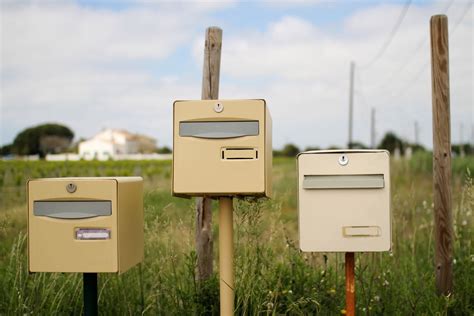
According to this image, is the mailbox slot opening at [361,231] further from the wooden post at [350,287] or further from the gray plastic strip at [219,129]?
the gray plastic strip at [219,129]

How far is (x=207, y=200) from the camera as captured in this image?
4020 millimetres

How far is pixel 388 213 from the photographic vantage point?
3004 mm

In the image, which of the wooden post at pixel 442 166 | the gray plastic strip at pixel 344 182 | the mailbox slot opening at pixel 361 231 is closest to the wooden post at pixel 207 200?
the gray plastic strip at pixel 344 182

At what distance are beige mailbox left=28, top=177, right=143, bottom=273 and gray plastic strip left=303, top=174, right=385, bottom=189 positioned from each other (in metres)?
0.97

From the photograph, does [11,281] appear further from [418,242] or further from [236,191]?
[418,242]

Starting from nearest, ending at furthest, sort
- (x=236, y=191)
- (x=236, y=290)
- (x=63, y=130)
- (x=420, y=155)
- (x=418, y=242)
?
1. (x=236, y=191)
2. (x=236, y=290)
3. (x=418, y=242)
4. (x=420, y=155)
5. (x=63, y=130)

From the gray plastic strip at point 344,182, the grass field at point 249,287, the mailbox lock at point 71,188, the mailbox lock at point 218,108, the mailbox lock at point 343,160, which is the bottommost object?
the grass field at point 249,287

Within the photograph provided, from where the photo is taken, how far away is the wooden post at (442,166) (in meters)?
3.97

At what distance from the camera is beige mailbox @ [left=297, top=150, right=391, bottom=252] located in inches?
118

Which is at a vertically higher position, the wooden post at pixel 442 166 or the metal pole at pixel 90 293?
the wooden post at pixel 442 166

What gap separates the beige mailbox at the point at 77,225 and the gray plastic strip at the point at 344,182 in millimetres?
970

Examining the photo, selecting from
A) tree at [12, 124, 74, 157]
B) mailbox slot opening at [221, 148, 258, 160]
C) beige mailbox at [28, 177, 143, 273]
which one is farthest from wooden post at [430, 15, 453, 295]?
tree at [12, 124, 74, 157]

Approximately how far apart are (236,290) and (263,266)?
296 mm

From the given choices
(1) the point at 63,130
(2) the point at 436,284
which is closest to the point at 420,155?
(2) the point at 436,284
